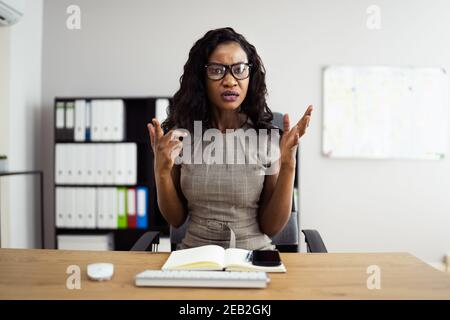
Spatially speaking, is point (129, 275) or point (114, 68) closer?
point (129, 275)

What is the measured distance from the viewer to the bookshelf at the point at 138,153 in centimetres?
279

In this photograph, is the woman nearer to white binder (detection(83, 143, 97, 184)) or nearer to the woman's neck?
the woman's neck

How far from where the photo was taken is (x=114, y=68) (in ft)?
10.1

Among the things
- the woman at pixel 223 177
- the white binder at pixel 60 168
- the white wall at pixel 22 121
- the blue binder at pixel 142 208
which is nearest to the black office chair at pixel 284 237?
the woman at pixel 223 177

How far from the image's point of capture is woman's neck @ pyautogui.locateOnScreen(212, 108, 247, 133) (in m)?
1.41

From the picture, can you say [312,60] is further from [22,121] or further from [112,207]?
[22,121]

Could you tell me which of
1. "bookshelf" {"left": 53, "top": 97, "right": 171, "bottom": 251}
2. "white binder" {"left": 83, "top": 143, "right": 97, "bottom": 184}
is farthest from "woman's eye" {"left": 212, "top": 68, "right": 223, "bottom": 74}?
"white binder" {"left": 83, "top": 143, "right": 97, "bottom": 184}

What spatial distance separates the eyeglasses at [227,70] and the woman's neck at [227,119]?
163 millimetres

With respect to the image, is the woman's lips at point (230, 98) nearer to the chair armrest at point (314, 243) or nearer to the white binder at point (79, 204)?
the chair armrest at point (314, 243)

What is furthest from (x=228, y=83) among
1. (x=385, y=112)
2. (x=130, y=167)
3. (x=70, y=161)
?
(x=385, y=112)

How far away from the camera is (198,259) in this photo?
970mm

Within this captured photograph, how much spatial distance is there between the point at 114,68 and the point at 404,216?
8.71 ft
